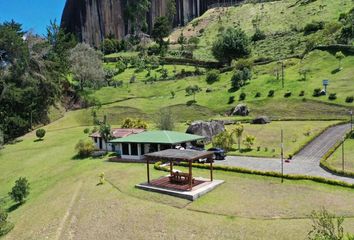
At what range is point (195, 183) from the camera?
29.9 meters

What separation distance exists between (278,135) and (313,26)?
52254 mm

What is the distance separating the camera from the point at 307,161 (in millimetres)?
35719

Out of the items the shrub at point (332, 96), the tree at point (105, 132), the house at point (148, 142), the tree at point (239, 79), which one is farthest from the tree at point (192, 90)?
the house at point (148, 142)

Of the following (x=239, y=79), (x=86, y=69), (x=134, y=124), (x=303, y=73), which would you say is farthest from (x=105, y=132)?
(x=86, y=69)

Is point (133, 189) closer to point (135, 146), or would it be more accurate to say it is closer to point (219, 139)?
point (135, 146)

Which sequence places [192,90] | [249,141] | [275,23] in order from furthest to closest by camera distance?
1. [275,23]
2. [192,90]
3. [249,141]

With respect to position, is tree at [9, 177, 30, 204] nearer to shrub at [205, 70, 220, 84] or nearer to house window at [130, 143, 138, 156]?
house window at [130, 143, 138, 156]

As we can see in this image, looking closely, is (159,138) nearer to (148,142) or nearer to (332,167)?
(148,142)

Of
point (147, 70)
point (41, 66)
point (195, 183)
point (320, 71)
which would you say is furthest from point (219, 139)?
point (147, 70)

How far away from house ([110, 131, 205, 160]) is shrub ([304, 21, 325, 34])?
56685mm

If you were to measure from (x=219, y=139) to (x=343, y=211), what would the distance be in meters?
19.8

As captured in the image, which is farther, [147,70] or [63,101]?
[147,70]

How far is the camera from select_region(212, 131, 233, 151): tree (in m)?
41.6

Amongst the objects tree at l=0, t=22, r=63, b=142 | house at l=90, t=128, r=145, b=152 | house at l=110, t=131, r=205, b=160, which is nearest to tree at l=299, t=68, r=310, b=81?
house at l=110, t=131, r=205, b=160
